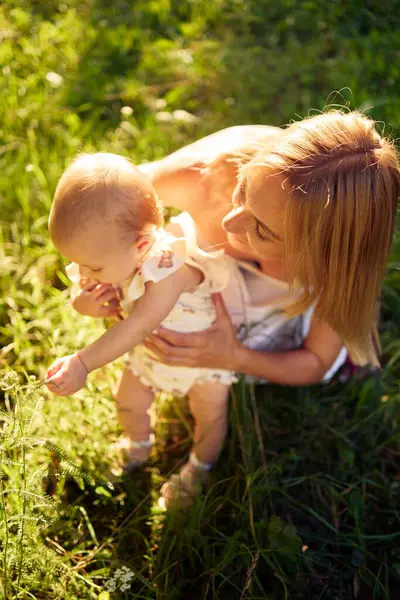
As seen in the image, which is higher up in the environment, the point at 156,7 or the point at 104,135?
the point at 156,7

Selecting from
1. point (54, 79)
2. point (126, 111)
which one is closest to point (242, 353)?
point (126, 111)

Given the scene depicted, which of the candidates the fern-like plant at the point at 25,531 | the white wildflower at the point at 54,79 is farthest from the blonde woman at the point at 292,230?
the white wildflower at the point at 54,79

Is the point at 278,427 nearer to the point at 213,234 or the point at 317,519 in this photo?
the point at 317,519

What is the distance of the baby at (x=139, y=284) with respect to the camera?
157 cm

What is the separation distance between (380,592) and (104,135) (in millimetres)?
2162

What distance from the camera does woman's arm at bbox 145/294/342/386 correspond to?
1946mm

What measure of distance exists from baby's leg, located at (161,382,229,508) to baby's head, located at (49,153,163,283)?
1.95 feet

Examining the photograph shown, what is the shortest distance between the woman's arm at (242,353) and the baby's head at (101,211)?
14.7 inches

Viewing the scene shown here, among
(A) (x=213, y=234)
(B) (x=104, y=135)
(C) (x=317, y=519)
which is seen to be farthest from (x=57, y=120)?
(C) (x=317, y=519)

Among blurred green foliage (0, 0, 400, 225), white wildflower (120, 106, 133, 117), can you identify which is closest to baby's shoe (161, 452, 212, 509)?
blurred green foliage (0, 0, 400, 225)

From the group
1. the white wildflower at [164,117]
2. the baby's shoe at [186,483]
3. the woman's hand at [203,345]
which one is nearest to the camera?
the woman's hand at [203,345]

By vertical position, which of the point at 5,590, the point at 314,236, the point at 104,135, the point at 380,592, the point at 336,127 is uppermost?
the point at 336,127

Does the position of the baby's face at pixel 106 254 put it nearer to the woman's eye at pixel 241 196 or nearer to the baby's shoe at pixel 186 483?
the woman's eye at pixel 241 196

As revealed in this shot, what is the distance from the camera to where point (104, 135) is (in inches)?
122
